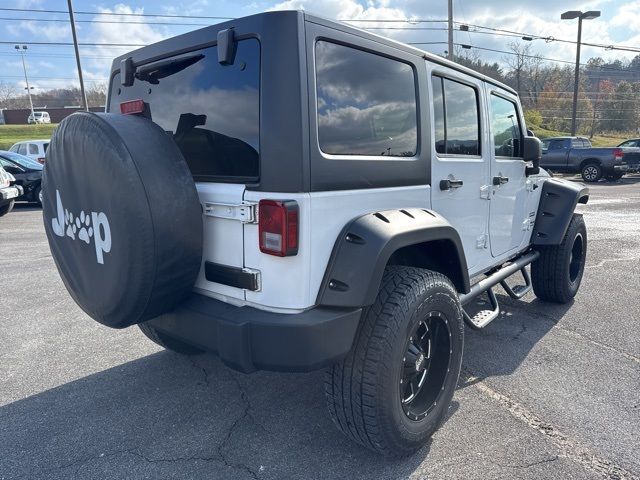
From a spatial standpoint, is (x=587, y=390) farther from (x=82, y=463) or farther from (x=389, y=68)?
(x=82, y=463)

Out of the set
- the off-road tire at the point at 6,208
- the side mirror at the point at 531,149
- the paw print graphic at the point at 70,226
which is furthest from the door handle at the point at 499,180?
the off-road tire at the point at 6,208

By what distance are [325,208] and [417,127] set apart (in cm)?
95

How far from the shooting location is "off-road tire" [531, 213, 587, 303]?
4543 millimetres

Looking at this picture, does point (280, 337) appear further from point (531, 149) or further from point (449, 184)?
point (531, 149)

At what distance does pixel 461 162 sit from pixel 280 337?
5.87 ft

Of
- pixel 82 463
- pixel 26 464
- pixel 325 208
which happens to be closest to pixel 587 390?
pixel 325 208

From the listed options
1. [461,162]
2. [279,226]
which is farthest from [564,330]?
[279,226]

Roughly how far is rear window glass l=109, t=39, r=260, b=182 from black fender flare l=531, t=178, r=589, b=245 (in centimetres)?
332

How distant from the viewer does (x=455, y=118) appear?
3.13 m

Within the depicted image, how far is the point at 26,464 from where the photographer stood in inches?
95.0

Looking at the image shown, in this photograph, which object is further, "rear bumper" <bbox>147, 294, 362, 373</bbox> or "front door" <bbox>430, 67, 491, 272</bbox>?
"front door" <bbox>430, 67, 491, 272</bbox>

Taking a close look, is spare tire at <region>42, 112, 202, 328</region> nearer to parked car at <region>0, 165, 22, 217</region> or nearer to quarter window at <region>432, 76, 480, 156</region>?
quarter window at <region>432, 76, 480, 156</region>

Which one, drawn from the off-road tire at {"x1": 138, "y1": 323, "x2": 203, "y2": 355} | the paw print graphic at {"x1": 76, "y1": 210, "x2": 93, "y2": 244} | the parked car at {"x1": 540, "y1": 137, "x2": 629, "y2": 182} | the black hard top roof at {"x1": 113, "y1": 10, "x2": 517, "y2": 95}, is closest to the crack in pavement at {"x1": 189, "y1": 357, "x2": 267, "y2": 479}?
the off-road tire at {"x1": 138, "y1": 323, "x2": 203, "y2": 355}

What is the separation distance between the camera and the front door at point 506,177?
363cm
